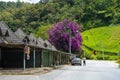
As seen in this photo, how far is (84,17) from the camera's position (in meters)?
165

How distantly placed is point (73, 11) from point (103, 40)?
21.6 meters

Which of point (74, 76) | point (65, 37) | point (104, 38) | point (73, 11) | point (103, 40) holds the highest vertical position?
point (73, 11)

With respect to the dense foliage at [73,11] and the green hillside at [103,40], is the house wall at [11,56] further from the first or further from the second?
the dense foliage at [73,11]

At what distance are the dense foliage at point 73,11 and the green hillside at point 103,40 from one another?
899 centimetres

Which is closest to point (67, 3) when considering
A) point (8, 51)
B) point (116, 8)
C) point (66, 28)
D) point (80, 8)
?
point (80, 8)

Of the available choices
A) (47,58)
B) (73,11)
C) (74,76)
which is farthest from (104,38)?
(74,76)

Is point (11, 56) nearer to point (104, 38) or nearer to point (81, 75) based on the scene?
point (81, 75)

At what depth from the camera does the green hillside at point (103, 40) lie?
136m

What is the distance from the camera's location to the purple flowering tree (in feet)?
326

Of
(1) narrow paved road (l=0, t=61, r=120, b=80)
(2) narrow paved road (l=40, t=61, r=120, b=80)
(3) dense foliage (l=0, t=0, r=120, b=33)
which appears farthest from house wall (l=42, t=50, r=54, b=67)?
(3) dense foliage (l=0, t=0, r=120, b=33)

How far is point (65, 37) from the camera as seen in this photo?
99375mm

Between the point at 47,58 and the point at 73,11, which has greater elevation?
the point at 73,11

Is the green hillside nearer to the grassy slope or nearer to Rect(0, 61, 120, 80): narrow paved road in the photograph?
the grassy slope

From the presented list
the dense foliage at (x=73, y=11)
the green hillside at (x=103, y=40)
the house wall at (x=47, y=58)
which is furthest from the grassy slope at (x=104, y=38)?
the house wall at (x=47, y=58)
